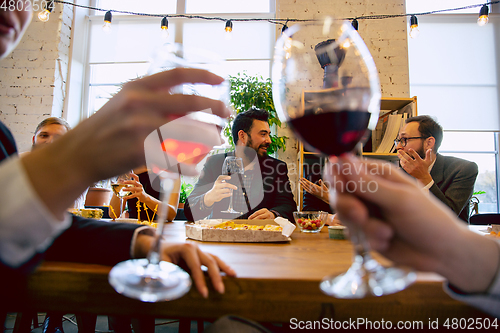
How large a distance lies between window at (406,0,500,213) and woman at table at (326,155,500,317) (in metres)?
3.87

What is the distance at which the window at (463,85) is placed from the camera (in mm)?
3668

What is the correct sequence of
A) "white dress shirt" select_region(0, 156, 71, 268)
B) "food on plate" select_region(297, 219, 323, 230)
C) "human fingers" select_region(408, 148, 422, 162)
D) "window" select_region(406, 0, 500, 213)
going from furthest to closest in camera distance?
1. "window" select_region(406, 0, 500, 213)
2. "human fingers" select_region(408, 148, 422, 162)
3. "food on plate" select_region(297, 219, 323, 230)
4. "white dress shirt" select_region(0, 156, 71, 268)

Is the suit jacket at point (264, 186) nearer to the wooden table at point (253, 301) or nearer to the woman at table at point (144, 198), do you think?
the woman at table at point (144, 198)

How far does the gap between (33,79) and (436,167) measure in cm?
427

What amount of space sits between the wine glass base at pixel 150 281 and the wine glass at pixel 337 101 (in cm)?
19

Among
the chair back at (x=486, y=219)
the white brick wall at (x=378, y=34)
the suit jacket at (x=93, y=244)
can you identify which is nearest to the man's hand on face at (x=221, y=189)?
the suit jacket at (x=93, y=244)

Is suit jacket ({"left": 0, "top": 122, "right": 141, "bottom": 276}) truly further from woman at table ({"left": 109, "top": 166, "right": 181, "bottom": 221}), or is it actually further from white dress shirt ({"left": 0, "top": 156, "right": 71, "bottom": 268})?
woman at table ({"left": 109, "top": 166, "right": 181, "bottom": 221})

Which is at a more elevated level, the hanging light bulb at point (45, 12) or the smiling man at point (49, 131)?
the hanging light bulb at point (45, 12)

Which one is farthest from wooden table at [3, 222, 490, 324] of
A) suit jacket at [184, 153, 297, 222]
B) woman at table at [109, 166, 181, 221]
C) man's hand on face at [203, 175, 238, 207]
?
suit jacket at [184, 153, 297, 222]

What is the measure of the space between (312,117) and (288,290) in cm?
24

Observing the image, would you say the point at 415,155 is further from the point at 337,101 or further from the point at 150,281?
the point at 150,281

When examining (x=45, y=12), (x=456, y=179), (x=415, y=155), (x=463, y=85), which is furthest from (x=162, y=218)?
(x=463, y=85)

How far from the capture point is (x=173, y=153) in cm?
39

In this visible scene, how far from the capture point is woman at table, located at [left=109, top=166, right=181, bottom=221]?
154 cm
